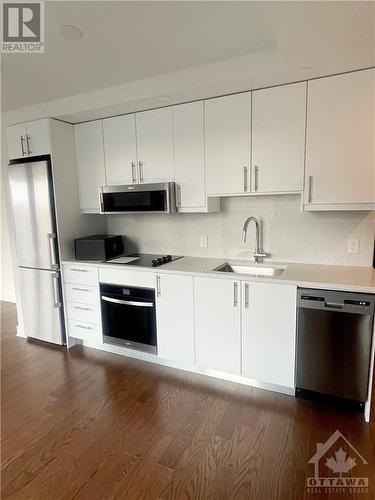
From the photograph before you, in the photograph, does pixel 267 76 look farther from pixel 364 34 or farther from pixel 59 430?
pixel 59 430

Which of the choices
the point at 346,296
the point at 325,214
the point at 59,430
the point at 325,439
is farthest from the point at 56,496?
the point at 325,214

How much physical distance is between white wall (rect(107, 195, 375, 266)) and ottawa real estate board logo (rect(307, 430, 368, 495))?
135 centimetres

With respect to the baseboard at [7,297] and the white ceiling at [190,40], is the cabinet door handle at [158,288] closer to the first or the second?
the white ceiling at [190,40]

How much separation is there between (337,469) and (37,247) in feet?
10.1

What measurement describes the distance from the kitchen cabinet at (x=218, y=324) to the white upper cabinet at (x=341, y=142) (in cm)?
97

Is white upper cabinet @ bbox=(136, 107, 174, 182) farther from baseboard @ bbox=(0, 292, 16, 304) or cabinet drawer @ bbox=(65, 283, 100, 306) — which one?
baseboard @ bbox=(0, 292, 16, 304)

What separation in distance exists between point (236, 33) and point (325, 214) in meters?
1.51

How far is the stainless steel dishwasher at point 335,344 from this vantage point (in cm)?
194

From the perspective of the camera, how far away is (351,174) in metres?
2.11

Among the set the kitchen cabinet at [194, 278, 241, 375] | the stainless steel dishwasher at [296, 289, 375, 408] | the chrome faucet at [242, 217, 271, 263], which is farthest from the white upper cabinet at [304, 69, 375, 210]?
the kitchen cabinet at [194, 278, 241, 375]

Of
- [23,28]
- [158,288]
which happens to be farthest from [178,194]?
[23,28]

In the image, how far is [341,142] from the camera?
6.92 ft

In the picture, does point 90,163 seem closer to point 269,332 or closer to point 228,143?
point 228,143

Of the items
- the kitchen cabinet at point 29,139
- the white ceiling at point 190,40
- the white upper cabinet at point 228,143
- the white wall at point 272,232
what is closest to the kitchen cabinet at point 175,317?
the white wall at point 272,232
